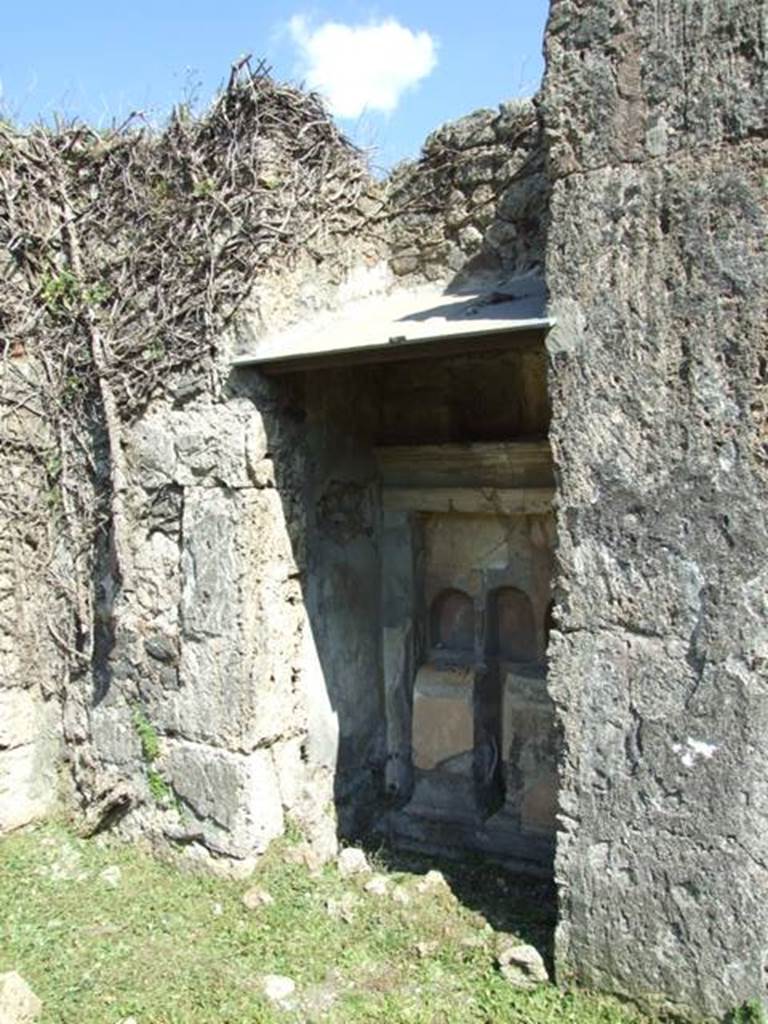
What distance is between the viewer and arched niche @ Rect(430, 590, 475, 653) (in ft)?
16.6

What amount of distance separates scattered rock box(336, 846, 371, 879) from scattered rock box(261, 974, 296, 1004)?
30.7 inches

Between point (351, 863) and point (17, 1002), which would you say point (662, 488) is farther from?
point (17, 1002)

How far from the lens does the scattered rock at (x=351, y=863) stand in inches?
166

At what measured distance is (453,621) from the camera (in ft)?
16.9

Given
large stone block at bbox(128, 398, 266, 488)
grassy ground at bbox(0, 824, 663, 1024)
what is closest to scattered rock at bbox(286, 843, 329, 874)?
grassy ground at bbox(0, 824, 663, 1024)

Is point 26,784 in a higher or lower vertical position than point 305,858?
higher

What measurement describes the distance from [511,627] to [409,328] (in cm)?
193

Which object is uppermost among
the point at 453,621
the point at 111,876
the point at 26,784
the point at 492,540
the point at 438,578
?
the point at 492,540

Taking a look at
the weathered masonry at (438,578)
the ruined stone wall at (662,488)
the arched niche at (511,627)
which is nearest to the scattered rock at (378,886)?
the weathered masonry at (438,578)

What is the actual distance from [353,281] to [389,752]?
2.66 meters

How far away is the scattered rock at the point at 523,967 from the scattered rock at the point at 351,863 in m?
0.98

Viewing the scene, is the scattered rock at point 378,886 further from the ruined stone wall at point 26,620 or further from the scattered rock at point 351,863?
the ruined stone wall at point 26,620

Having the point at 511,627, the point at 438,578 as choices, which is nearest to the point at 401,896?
the point at 511,627

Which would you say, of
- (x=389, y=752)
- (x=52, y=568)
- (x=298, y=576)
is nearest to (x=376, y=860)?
(x=389, y=752)
